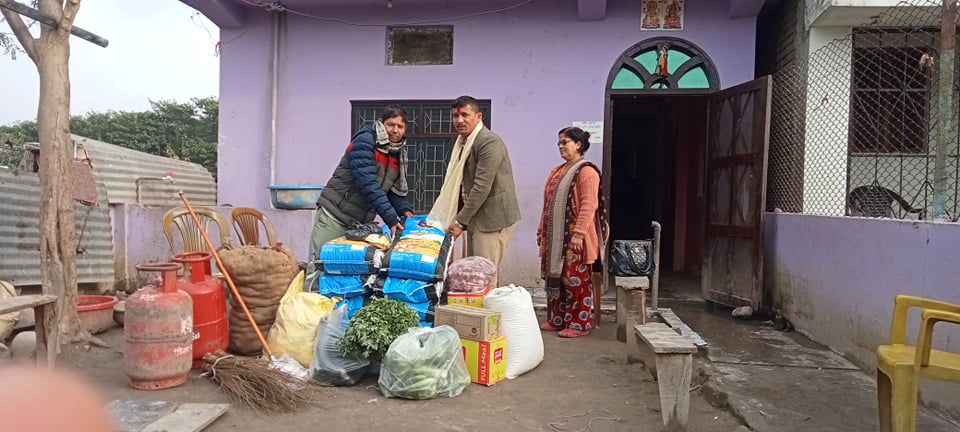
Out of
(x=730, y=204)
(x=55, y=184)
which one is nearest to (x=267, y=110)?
(x=55, y=184)

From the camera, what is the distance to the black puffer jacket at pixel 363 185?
4.00 meters

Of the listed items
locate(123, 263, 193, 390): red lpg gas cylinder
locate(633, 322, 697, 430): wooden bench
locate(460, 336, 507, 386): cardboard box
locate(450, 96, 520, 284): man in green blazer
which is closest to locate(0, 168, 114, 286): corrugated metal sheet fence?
locate(123, 263, 193, 390): red lpg gas cylinder

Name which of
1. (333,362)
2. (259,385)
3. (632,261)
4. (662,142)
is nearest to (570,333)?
(632,261)

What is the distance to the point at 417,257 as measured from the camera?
376cm

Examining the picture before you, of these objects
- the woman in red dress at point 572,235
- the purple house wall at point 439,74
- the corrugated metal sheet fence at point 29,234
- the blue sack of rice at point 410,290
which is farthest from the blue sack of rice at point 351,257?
the corrugated metal sheet fence at point 29,234

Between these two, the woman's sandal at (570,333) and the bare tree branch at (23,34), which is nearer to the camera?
the bare tree branch at (23,34)

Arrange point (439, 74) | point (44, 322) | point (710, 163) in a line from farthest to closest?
point (439, 74) → point (710, 163) → point (44, 322)

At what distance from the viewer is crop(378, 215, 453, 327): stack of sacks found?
3771 mm

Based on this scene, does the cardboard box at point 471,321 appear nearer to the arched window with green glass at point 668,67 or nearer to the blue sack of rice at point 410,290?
the blue sack of rice at point 410,290

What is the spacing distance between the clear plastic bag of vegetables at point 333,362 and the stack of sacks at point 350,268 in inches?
17.7

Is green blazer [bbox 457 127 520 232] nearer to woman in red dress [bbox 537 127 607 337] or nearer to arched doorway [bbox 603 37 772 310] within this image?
woman in red dress [bbox 537 127 607 337]

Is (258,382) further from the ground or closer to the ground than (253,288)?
closer to the ground

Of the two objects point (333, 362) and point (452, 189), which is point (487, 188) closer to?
point (452, 189)

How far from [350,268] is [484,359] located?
45.7 inches
